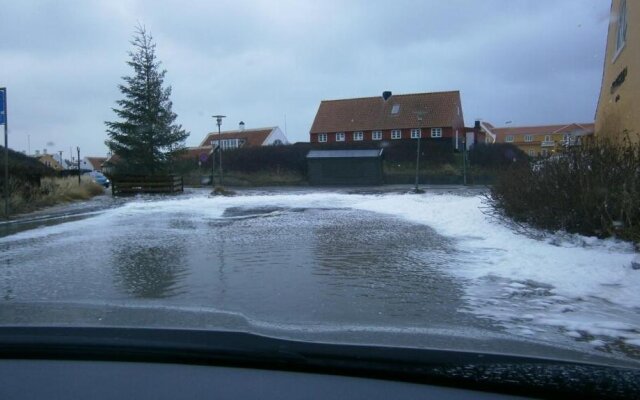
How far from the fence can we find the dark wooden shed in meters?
19.2

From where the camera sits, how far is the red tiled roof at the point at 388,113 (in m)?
58.1

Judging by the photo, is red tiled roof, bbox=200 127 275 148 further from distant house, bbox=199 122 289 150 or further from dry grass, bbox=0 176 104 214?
dry grass, bbox=0 176 104 214

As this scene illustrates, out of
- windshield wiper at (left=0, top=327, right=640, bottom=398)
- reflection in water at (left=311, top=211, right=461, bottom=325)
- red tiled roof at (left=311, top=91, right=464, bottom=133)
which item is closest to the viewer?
windshield wiper at (left=0, top=327, right=640, bottom=398)

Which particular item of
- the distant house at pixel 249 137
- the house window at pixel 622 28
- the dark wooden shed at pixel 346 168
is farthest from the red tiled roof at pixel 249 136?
the house window at pixel 622 28

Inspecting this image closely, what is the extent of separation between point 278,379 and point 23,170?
22.3 m

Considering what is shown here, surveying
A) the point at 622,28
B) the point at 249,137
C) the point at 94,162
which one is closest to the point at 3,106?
the point at 622,28

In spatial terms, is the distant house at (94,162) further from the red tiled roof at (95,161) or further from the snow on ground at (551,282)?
the snow on ground at (551,282)

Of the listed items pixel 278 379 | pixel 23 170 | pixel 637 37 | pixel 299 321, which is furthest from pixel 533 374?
pixel 23 170

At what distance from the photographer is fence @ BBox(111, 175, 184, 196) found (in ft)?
90.1

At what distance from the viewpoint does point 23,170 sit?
21.8m

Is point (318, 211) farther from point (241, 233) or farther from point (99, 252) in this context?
point (99, 252)

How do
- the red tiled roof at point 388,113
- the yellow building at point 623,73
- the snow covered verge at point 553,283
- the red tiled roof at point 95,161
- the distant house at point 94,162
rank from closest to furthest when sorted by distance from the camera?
the snow covered verge at point 553,283 < the yellow building at point 623,73 < the red tiled roof at point 388,113 < the distant house at point 94,162 < the red tiled roof at point 95,161

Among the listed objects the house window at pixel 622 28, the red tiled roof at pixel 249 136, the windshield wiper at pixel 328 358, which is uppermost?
the red tiled roof at pixel 249 136

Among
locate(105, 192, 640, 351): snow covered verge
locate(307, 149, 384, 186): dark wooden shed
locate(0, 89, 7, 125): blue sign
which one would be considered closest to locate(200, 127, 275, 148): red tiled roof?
locate(307, 149, 384, 186): dark wooden shed
